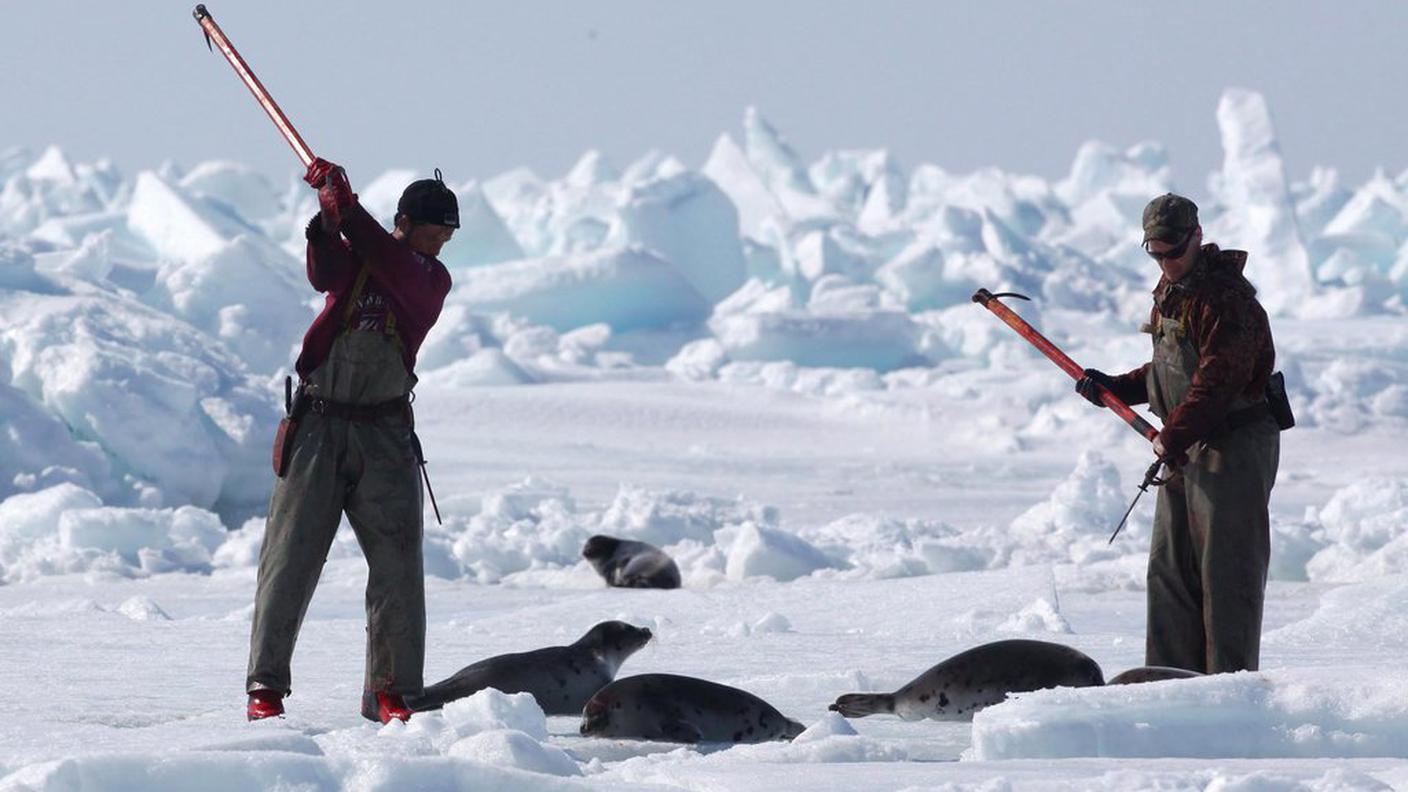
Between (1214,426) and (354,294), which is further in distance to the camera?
(1214,426)

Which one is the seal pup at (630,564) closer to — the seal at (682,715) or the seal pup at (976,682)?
the seal pup at (976,682)

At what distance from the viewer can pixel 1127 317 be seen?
33438 mm

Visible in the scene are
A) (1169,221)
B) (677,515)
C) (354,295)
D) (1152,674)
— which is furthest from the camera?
(677,515)

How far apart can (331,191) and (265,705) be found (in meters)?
0.99

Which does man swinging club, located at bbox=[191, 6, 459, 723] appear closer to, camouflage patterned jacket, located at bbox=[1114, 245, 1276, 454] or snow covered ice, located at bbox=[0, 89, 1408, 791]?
snow covered ice, located at bbox=[0, 89, 1408, 791]

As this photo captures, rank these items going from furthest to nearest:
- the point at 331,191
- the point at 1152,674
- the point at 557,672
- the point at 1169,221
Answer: the point at 557,672
the point at 1169,221
the point at 1152,674
the point at 331,191

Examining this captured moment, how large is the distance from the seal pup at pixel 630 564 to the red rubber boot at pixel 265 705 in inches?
160

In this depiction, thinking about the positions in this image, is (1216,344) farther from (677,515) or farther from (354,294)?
(677,515)

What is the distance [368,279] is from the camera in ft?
12.0

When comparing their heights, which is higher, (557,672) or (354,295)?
(354,295)

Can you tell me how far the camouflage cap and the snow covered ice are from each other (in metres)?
0.98

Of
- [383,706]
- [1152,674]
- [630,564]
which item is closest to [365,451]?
[383,706]

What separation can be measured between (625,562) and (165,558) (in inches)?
88.8

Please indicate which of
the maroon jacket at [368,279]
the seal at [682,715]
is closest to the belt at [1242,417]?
the seal at [682,715]
